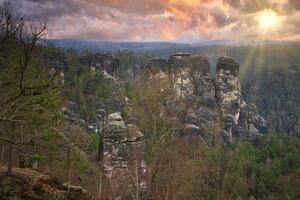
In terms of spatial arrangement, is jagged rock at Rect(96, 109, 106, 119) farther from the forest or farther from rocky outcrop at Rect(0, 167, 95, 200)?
rocky outcrop at Rect(0, 167, 95, 200)

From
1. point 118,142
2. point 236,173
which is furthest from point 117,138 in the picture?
point 236,173

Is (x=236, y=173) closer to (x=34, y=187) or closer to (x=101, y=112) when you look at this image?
(x=34, y=187)

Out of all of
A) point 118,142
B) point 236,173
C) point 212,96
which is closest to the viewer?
point 118,142

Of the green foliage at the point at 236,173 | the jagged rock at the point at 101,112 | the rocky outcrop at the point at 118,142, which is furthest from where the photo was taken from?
the jagged rock at the point at 101,112

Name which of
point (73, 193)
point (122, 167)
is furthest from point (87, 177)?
point (73, 193)

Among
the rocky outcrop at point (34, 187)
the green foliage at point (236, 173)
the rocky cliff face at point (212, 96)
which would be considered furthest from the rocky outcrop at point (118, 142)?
the rocky cliff face at point (212, 96)

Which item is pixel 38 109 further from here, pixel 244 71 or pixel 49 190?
pixel 244 71

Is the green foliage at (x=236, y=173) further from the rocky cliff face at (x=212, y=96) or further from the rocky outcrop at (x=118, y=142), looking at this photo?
the rocky cliff face at (x=212, y=96)

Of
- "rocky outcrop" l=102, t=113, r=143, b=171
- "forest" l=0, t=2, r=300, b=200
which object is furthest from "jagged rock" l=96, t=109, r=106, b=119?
"rocky outcrop" l=102, t=113, r=143, b=171
